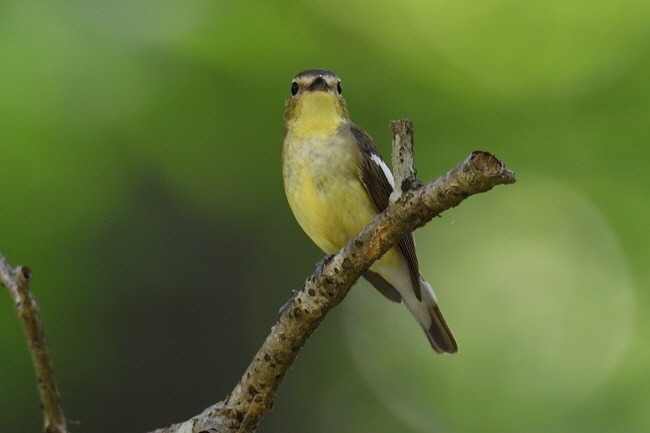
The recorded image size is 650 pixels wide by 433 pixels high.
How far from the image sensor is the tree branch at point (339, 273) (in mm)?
3133

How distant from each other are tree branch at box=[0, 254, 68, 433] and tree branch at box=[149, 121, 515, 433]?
799 mm

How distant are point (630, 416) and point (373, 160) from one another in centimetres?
404

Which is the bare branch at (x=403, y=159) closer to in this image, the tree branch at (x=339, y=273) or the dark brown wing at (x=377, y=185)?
the tree branch at (x=339, y=273)

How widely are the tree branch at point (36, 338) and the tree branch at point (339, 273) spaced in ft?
2.62

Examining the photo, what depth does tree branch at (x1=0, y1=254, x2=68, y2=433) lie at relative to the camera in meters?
3.12

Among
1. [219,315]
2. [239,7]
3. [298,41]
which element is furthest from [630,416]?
[239,7]

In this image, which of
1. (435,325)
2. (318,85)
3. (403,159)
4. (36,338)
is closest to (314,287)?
(403,159)

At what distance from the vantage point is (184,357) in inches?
295

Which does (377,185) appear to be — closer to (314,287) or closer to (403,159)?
(314,287)

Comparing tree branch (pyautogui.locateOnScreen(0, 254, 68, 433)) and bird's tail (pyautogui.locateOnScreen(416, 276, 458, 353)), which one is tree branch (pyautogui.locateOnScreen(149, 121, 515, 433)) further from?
bird's tail (pyautogui.locateOnScreen(416, 276, 458, 353))

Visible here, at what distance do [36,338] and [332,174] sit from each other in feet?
7.43

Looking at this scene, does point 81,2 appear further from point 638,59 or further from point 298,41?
point 638,59

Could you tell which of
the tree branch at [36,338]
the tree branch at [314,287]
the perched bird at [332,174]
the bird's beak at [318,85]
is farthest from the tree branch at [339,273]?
the bird's beak at [318,85]

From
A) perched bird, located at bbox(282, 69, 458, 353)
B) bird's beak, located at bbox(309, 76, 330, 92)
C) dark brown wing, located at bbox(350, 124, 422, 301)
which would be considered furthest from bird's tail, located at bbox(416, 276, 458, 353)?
bird's beak, located at bbox(309, 76, 330, 92)
